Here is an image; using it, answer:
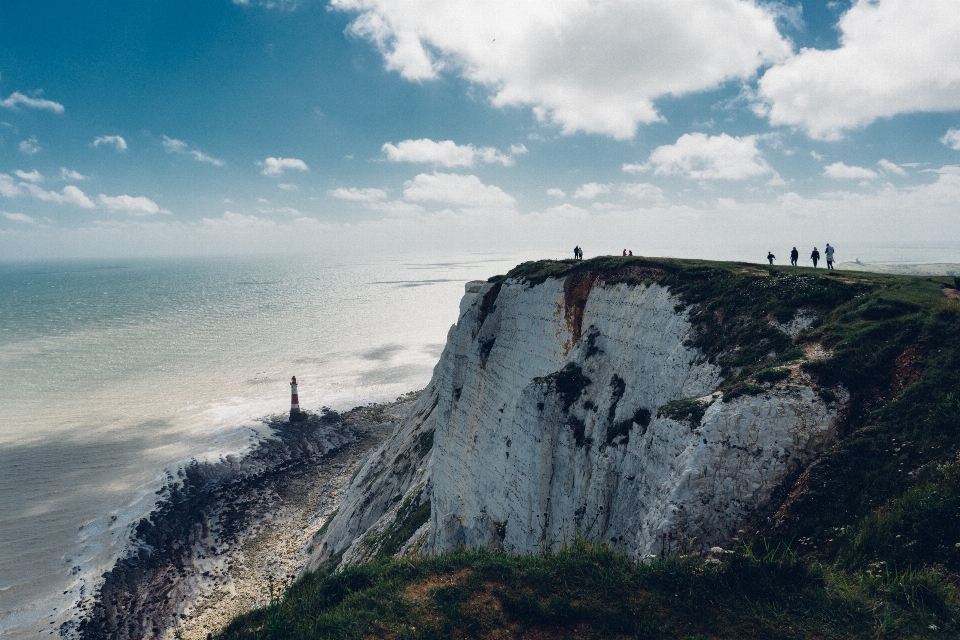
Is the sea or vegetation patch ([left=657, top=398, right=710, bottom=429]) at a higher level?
vegetation patch ([left=657, top=398, right=710, bottom=429])

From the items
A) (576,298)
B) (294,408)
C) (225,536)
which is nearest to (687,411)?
(576,298)

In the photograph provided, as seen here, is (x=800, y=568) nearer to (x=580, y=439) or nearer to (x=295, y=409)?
(x=580, y=439)

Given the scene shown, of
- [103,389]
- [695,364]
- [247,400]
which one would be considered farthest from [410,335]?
[695,364]

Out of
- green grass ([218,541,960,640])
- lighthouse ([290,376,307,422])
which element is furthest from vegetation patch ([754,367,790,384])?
lighthouse ([290,376,307,422])

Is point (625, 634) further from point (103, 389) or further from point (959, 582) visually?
point (103, 389)

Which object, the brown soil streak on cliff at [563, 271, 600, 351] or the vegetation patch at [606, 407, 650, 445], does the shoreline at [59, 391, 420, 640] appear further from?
the brown soil streak on cliff at [563, 271, 600, 351]

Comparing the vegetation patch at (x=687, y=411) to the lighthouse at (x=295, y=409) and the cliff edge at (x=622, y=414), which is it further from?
the lighthouse at (x=295, y=409)
